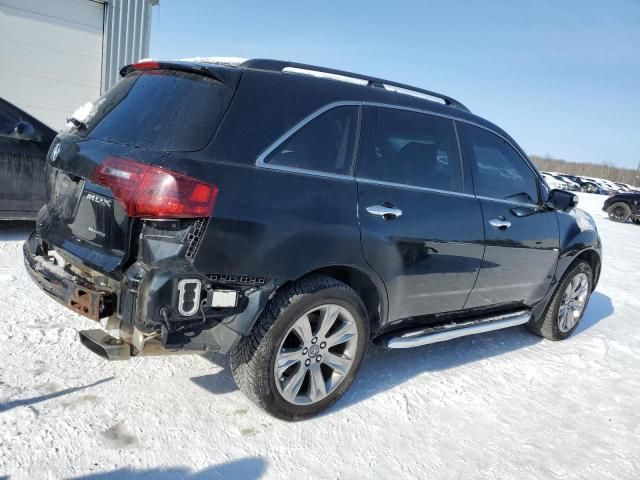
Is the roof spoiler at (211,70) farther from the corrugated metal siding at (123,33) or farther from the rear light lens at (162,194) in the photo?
Result: the corrugated metal siding at (123,33)

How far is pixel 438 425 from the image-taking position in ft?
10.4

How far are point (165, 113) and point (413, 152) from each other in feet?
5.20

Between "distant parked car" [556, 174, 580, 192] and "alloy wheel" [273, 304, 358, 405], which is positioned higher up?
"alloy wheel" [273, 304, 358, 405]

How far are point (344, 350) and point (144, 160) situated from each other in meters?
1.55

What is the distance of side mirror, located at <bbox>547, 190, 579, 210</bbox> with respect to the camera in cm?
448

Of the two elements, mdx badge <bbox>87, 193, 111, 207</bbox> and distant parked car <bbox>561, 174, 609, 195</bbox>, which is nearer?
mdx badge <bbox>87, 193, 111, 207</bbox>

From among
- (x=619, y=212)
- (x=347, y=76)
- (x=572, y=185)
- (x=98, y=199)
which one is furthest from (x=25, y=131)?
(x=572, y=185)

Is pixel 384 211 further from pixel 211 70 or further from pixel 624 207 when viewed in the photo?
pixel 624 207

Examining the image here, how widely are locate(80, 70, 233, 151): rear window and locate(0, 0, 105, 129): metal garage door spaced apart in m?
9.17

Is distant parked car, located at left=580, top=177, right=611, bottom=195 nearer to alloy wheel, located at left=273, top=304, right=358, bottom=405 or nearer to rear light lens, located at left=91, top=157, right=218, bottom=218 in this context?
alloy wheel, located at left=273, top=304, right=358, bottom=405

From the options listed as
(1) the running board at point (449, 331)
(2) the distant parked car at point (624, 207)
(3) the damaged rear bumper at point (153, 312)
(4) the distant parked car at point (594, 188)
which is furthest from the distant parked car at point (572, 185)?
(3) the damaged rear bumper at point (153, 312)

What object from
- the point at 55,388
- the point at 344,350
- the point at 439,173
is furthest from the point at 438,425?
the point at 55,388

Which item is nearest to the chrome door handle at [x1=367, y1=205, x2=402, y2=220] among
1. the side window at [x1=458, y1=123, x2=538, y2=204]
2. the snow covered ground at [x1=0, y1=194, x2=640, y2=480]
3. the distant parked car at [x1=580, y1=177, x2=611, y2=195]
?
the side window at [x1=458, y1=123, x2=538, y2=204]

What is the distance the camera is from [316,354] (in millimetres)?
2967
